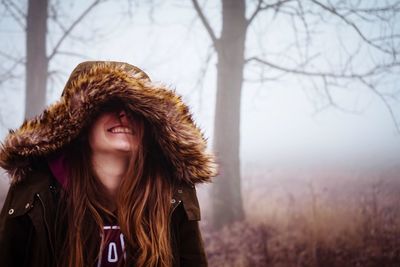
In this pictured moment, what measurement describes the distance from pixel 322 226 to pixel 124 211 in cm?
211

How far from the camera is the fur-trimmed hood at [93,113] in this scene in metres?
1.53

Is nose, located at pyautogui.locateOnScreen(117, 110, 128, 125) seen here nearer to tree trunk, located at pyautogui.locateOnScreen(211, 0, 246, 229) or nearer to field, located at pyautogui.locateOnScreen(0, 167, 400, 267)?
tree trunk, located at pyautogui.locateOnScreen(211, 0, 246, 229)

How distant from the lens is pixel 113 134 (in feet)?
5.48

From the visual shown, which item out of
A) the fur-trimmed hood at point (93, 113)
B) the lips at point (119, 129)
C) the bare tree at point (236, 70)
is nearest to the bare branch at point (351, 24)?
the bare tree at point (236, 70)

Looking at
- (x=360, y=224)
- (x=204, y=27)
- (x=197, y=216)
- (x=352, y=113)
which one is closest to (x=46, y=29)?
(x=204, y=27)

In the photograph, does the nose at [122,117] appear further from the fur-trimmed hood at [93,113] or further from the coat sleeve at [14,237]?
the coat sleeve at [14,237]

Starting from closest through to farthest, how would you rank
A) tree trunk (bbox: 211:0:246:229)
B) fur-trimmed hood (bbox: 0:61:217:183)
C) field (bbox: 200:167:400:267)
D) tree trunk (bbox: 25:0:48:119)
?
fur-trimmed hood (bbox: 0:61:217:183), field (bbox: 200:167:400:267), tree trunk (bbox: 211:0:246:229), tree trunk (bbox: 25:0:48:119)

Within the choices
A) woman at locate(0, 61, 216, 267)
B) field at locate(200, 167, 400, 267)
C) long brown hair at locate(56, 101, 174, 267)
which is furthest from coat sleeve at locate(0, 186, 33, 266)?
field at locate(200, 167, 400, 267)

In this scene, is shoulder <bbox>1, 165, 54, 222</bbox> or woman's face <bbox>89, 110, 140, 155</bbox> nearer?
shoulder <bbox>1, 165, 54, 222</bbox>

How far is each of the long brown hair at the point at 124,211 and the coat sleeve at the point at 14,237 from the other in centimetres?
15

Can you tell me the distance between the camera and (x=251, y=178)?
337cm

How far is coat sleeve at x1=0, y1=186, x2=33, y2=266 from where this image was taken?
1.40 m

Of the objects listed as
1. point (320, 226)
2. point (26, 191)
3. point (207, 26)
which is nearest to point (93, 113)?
point (26, 191)

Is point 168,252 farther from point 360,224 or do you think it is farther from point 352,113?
point 352,113
